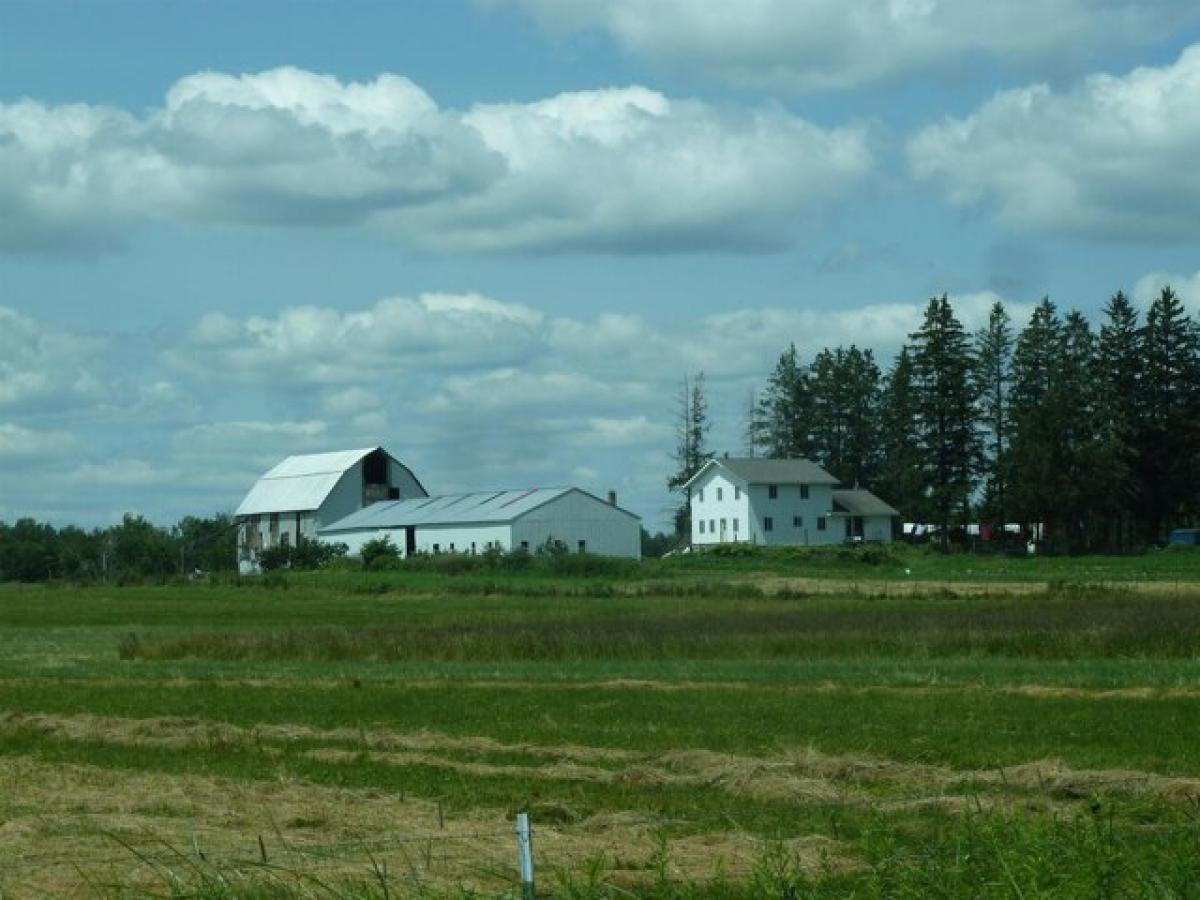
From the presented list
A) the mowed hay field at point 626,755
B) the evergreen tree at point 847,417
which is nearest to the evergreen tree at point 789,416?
the evergreen tree at point 847,417

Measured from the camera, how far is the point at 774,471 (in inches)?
5295

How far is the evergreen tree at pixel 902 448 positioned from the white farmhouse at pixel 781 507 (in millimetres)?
3730

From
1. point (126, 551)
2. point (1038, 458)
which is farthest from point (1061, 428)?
point (126, 551)

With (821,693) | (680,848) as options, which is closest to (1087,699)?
(821,693)

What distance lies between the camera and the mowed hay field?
12898 millimetres

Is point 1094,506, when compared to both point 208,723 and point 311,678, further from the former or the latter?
point 208,723

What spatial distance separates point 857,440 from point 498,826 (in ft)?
475

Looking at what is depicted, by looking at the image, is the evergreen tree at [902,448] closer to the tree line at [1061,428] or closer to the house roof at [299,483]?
the tree line at [1061,428]

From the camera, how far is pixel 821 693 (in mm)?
32406

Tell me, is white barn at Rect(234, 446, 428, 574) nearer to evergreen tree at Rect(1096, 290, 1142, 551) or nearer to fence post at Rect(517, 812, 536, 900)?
evergreen tree at Rect(1096, 290, 1142, 551)

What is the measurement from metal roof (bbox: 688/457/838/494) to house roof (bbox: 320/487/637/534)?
46.8 feet

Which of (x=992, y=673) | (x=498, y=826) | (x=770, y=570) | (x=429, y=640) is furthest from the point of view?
(x=770, y=570)

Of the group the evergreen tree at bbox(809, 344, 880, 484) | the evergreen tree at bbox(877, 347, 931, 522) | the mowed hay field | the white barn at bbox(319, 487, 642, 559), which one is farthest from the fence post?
the evergreen tree at bbox(809, 344, 880, 484)

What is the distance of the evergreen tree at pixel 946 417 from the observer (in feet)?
409
